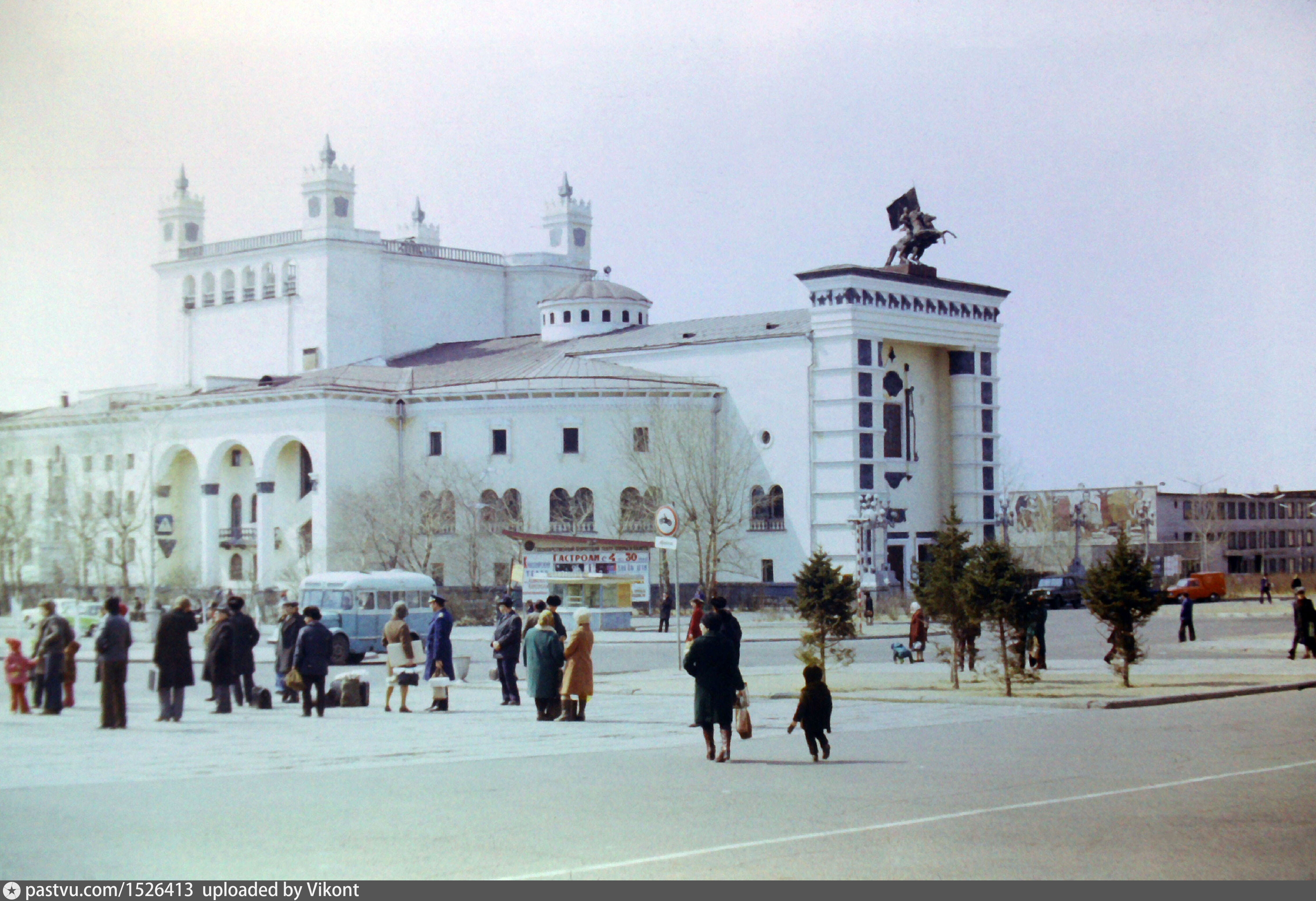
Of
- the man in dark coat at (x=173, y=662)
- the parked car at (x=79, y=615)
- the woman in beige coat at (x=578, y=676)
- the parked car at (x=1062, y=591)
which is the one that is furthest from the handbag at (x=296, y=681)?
the parked car at (x=1062, y=591)

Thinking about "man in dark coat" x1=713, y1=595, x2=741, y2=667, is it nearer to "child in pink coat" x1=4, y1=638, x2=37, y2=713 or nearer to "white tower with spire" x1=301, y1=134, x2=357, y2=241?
"child in pink coat" x1=4, y1=638, x2=37, y2=713

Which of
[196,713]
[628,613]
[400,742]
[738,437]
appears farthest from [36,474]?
[400,742]

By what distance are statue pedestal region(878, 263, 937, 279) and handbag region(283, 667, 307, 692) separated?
1933 inches

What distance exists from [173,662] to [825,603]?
A: 9.92 metres

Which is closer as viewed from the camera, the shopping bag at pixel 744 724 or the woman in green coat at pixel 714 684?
the woman in green coat at pixel 714 684

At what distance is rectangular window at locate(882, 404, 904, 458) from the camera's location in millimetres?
68500

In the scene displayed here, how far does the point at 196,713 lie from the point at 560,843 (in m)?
11.9

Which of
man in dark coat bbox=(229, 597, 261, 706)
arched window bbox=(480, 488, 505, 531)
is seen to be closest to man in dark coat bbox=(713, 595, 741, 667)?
man in dark coat bbox=(229, 597, 261, 706)

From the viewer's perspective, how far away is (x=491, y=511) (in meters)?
67.3

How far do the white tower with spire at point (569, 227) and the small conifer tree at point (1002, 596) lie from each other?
2761 inches

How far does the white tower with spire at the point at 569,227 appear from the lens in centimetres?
9150

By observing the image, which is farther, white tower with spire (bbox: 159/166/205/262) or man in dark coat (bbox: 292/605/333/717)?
white tower with spire (bbox: 159/166/205/262)

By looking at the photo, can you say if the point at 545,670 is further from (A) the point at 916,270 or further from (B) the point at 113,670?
(A) the point at 916,270

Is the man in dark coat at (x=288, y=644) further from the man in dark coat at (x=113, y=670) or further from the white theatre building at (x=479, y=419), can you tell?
the white theatre building at (x=479, y=419)
